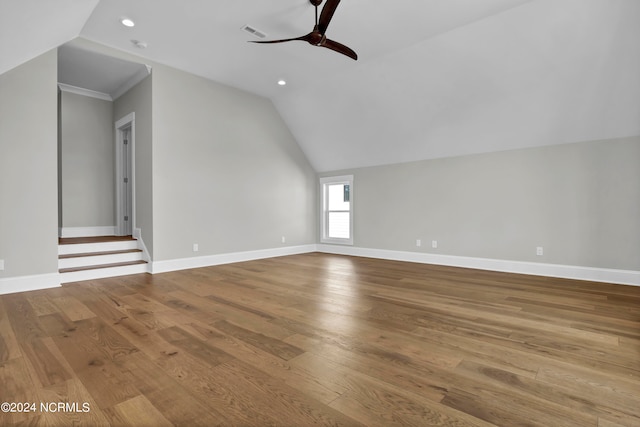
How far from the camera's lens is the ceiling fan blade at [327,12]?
2.92 metres

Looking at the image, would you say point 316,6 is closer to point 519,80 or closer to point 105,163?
point 519,80

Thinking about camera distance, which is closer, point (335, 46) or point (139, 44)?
point (335, 46)

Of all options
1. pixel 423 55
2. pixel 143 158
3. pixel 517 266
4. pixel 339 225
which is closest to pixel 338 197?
pixel 339 225

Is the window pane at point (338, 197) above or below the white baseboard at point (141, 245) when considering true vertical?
above

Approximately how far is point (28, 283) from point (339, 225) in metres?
5.30

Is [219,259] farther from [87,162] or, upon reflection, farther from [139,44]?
[139,44]

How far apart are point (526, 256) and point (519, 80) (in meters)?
2.52

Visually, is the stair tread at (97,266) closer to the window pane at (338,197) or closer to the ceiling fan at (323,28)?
the ceiling fan at (323,28)

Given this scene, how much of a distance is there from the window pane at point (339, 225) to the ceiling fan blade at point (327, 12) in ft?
14.3

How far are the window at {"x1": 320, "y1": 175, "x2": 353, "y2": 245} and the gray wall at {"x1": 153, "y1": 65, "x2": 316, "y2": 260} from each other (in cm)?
59

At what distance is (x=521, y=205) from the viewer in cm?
475

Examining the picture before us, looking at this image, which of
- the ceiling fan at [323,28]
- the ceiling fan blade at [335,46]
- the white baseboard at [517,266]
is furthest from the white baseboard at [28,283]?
the white baseboard at [517,266]

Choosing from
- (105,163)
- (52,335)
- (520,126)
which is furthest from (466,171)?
(105,163)

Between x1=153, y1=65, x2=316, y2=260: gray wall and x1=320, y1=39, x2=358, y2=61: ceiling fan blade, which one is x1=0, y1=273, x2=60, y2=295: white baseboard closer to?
x1=153, y1=65, x2=316, y2=260: gray wall
